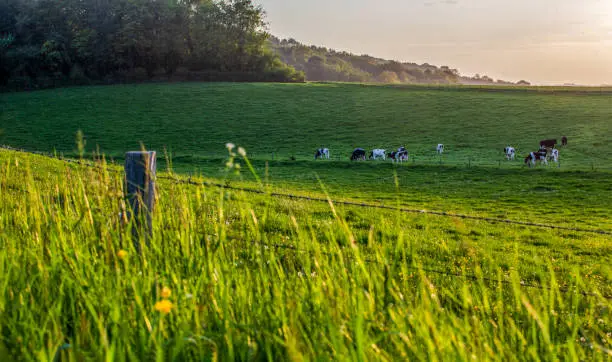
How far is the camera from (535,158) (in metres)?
40.2

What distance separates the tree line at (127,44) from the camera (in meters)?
82.1

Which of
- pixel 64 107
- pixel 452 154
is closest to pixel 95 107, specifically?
pixel 64 107

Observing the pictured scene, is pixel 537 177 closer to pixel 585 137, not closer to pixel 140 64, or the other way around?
pixel 585 137

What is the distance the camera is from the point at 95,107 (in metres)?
64.3

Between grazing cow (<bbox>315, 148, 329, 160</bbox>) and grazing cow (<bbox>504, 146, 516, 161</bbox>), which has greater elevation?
grazing cow (<bbox>504, 146, 516, 161</bbox>)

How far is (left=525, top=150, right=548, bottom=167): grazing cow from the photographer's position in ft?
126

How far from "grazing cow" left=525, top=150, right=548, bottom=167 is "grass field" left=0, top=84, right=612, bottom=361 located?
8.01 ft

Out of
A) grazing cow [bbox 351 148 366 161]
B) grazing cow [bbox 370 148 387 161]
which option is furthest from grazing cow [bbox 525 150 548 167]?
grazing cow [bbox 351 148 366 161]

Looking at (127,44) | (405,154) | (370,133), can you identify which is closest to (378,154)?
(405,154)

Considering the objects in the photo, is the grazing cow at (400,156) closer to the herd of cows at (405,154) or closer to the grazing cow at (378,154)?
the herd of cows at (405,154)

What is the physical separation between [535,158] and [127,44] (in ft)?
216

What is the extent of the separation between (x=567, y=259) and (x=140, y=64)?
281ft

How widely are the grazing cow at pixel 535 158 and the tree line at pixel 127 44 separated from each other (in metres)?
58.8

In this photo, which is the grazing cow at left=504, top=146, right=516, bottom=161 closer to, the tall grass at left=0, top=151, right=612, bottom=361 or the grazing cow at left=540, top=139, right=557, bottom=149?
the grazing cow at left=540, top=139, right=557, bottom=149
